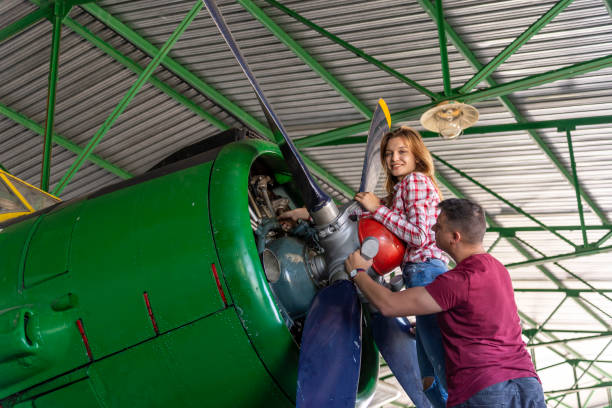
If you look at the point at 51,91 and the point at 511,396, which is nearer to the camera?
the point at 511,396

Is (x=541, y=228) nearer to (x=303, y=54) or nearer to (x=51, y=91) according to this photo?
(x=303, y=54)

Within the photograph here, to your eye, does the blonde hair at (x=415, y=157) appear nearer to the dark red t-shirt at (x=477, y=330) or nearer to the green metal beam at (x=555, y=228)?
the dark red t-shirt at (x=477, y=330)

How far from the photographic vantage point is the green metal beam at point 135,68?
11.0 meters

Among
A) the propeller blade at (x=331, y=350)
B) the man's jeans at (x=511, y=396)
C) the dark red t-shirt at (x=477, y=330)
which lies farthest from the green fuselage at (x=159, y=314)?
the man's jeans at (x=511, y=396)

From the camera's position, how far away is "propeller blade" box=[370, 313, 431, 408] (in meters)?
3.95

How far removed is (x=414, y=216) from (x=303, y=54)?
313 inches

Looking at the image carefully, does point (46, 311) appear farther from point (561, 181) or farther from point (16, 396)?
point (561, 181)

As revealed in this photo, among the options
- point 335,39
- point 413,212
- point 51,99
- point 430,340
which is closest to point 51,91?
point 51,99

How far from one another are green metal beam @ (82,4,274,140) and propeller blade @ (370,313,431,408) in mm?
8557

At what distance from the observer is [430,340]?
342 centimetres

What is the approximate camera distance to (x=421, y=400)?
13.0 ft

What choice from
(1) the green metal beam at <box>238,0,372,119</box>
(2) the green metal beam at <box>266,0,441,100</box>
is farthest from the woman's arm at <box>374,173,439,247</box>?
(1) the green metal beam at <box>238,0,372,119</box>

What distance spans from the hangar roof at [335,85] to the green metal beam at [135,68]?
0.03 m

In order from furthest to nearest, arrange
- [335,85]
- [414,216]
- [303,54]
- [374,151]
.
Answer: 1. [335,85]
2. [303,54]
3. [374,151]
4. [414,216]
